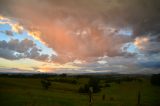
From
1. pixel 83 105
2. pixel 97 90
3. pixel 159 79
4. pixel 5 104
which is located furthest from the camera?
pixel 159 79

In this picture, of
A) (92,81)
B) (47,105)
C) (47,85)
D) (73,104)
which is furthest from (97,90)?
(47,105)

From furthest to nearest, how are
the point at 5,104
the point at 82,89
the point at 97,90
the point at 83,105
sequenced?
the point at 97,90, the point at 82,89, the point at 83,105, the point at 5,104

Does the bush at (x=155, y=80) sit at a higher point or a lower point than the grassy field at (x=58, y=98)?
higher

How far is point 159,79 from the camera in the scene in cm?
6769

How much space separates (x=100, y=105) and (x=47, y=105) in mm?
7188

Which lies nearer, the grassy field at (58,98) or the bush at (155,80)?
the grassy field at (58,98)

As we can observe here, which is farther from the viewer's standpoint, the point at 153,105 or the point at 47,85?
the point at 47,85

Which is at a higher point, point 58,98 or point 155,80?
point 155,80

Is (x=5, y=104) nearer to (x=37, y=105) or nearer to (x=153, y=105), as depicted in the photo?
(x=37, y=105)

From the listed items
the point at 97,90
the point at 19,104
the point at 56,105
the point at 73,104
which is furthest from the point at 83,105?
the point at 97,90

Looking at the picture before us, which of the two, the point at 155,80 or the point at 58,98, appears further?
the point at 155,80

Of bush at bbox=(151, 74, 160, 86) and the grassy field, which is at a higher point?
bush at bbox=(151, 74, 160, 86)

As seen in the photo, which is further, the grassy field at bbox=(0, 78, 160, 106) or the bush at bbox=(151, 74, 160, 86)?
the bush at bbox=(151, 74, 160, 86)

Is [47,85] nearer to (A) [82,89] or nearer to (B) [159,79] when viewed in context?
(A) [82,89]
